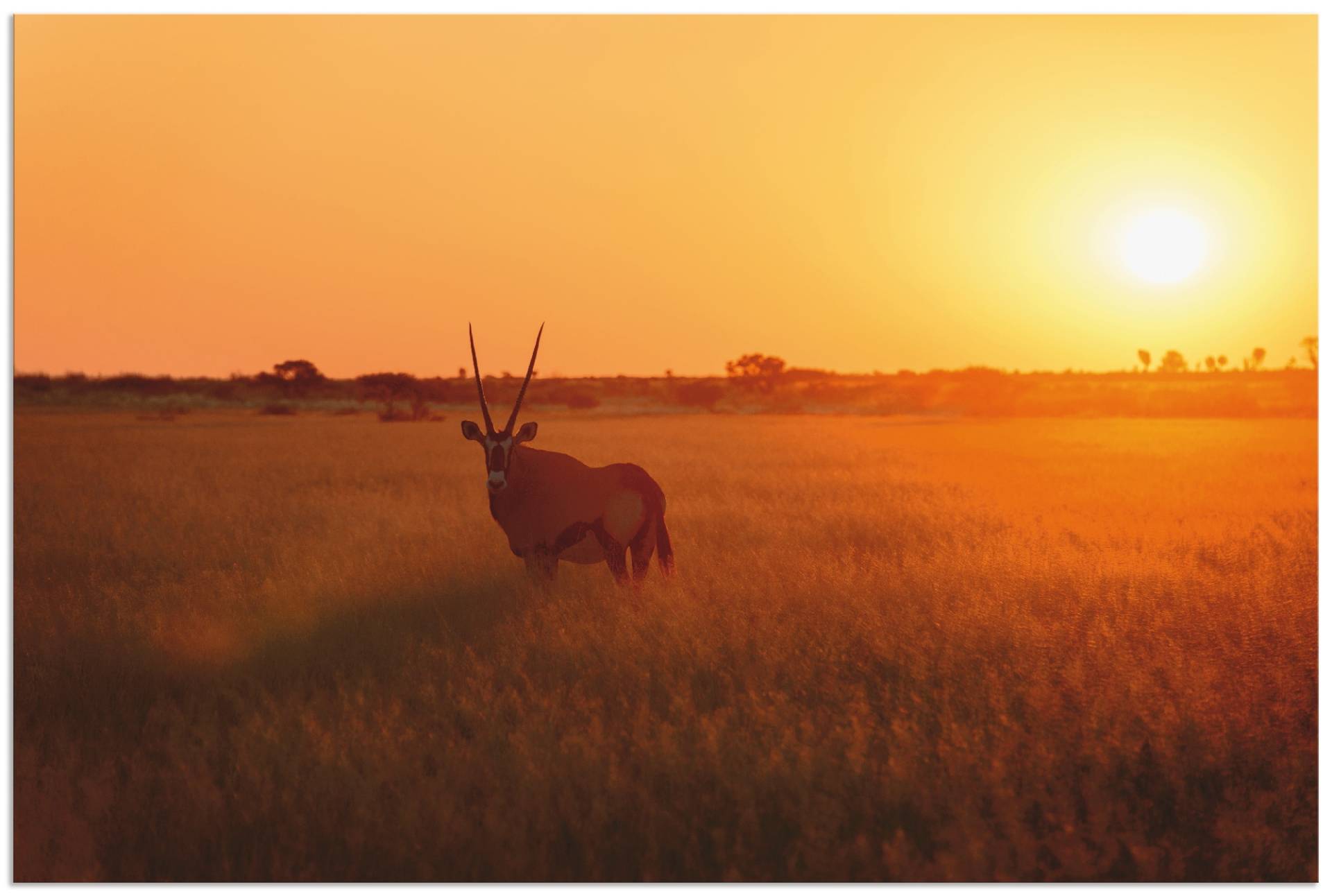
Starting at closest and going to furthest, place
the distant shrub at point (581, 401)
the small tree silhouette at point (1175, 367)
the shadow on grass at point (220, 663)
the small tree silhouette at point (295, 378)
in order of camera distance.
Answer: the shadow on grass at point (220, 663), the distant shrub at point (581, 401), the small tree silhouette at point (295, 378), the small tree silhouette at point (1175, 367)

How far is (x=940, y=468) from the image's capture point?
21.6 metres

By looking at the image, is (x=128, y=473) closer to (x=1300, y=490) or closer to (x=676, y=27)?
(x=676, y=27)

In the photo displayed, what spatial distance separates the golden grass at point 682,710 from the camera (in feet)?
14.3

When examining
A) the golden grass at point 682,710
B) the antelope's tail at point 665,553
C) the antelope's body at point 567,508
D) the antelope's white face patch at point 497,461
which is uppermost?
the antelope's white face patch at point 497,461

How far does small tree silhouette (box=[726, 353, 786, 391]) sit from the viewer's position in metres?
89.6

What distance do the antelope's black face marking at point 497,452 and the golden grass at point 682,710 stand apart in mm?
1117

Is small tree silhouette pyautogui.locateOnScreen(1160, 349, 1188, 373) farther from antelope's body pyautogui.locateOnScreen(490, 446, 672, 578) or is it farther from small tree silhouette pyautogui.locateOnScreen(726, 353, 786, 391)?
antelope's body pyautogui.locateOnScreen(490, 446, 672, 578)

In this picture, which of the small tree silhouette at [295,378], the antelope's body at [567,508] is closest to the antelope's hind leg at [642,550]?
the antelope's body at [567,508]

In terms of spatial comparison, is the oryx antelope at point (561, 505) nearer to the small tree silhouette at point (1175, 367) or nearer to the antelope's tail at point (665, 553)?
the antelope's tail at point (665, 553)

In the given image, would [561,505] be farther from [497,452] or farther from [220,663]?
[220,663]

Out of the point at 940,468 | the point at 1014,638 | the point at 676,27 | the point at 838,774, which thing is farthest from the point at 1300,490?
the point at 838,774

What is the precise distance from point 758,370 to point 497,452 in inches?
3521

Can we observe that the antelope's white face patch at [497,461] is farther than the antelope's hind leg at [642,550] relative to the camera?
No

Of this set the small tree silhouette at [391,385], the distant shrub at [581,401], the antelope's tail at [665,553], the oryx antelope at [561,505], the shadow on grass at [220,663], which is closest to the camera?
the shadow on grass at [220,663]
